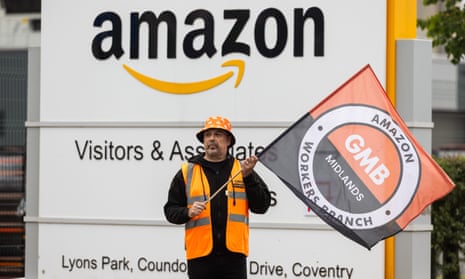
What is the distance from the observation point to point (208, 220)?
740 centimetres

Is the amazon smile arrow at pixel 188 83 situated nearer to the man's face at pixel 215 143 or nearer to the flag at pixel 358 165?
the flag at pixel 358 165

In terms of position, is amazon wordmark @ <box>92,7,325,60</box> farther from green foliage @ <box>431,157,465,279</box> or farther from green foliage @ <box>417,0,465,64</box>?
green foliage @ <box>417,0,465,64</box>

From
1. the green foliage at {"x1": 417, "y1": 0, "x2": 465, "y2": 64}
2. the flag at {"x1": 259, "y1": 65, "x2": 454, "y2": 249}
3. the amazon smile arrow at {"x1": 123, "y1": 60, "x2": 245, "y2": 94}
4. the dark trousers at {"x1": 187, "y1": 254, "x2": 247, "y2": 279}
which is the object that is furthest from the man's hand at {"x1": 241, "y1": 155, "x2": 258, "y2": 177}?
the green foliage at {"x1": 417, "y1": 0, "x2": 465, "y2": 64}

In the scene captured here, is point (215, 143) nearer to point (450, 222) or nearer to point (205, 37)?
point (205, 37)

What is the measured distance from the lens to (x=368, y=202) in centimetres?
757

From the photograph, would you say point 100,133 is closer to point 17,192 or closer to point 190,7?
point 190,7

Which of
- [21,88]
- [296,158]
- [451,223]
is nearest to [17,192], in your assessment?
[21,88]

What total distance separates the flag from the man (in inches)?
12.4

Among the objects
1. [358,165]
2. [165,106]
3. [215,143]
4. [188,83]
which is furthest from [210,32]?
[358,165]

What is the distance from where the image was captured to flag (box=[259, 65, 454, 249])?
7.50 meters

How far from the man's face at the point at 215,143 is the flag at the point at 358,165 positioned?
0.32 meters

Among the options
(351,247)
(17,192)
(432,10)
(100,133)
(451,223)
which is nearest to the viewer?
(351,247)

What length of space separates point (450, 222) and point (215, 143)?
18.9ft

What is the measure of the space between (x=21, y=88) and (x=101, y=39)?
21.3 feet
